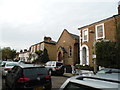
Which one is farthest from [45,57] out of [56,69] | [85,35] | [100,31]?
[56,69]

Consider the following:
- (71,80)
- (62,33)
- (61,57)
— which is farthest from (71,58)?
(71,80)

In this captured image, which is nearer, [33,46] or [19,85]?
[19,85]

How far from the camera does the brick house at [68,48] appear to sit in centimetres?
3009

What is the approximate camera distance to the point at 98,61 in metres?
19.1

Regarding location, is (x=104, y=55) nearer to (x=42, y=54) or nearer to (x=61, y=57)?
(x=61, y=57)

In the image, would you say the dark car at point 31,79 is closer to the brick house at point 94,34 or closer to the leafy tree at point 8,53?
the brick house at point 94,34

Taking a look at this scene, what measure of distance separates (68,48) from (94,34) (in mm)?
11924

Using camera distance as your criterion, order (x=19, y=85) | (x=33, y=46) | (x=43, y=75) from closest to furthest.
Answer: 1. (x=19, y=85)
2. (x=43, y=75)
3. (x=33, y=46)

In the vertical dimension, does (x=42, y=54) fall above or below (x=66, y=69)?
above

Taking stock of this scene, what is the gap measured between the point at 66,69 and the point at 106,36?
283 inches

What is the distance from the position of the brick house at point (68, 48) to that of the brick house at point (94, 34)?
11.4ft

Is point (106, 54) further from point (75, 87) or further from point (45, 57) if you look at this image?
point (45, 57)

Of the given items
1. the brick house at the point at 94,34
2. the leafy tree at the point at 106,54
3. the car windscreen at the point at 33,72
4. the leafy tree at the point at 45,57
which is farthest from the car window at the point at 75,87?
the leafy tree at the point at 45,57

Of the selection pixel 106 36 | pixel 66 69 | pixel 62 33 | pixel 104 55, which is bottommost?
pixel 66 69
